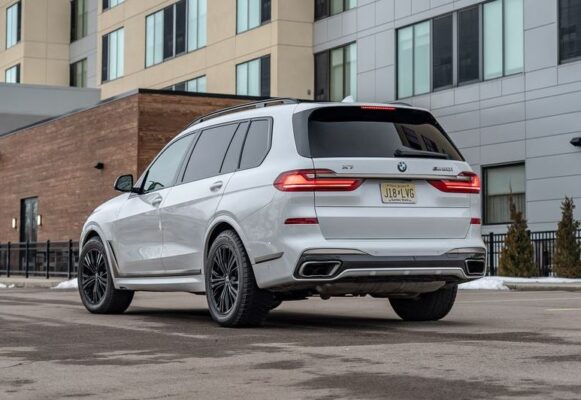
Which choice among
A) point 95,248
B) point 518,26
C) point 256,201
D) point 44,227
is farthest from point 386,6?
point 256,201

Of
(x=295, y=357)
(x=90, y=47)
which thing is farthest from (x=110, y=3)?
(x=295, y=357)

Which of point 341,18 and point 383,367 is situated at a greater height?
point 341,18

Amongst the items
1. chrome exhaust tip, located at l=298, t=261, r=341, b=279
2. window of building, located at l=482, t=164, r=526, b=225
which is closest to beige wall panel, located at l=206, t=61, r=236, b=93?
window of building, located at l=482, t=164, r=526, b=225

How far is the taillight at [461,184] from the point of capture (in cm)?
1008

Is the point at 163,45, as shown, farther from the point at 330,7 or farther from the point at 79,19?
the point at 79,19

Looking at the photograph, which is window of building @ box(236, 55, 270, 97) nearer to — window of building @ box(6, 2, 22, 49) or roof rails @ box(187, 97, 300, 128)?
window of building @ box(6, 2, 22, 49)

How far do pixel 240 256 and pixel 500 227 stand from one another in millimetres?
21289

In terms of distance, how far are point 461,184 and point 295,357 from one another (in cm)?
316

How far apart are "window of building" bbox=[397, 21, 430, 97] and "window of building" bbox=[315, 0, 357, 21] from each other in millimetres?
2868

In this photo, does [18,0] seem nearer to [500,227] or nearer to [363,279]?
[500,227]

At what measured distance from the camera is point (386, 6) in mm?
34719

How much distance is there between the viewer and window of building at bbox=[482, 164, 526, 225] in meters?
Answer: 30.0

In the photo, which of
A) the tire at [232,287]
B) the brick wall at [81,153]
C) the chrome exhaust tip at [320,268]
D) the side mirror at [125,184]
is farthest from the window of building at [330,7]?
the chrome exhaust tip at [320,268]

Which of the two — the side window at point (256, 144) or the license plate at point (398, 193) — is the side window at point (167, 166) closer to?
the side window at point (256, 144)
